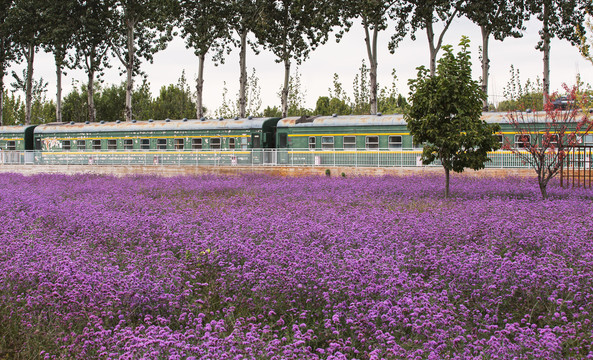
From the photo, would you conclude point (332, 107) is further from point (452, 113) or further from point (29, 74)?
point (452, 113)

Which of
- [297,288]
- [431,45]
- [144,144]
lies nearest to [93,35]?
[144,144]

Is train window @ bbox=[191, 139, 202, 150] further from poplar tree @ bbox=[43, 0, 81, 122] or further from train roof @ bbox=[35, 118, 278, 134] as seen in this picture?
poplar tree @ bbox=[43, 0, 81, 122]

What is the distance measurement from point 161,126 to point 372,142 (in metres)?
14.3

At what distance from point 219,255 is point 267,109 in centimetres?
6501

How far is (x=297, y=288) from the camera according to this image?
276 inches

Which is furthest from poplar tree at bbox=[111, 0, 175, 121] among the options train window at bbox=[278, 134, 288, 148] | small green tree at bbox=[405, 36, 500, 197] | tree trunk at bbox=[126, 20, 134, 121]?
small green tree at bbox=[405, 36, 500, 197]

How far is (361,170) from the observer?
30.3 m

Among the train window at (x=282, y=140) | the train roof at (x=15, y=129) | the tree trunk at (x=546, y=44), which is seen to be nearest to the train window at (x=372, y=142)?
the train window at (x=282, y=140)

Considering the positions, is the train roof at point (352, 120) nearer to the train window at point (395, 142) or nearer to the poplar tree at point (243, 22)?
the train window at point (395, 142)

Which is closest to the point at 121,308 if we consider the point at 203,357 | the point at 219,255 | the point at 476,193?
the point at 219,255

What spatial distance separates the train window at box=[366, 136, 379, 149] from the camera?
3180 centimetres

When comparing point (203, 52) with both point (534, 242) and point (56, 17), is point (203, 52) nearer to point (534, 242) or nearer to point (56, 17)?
point (56, 17)

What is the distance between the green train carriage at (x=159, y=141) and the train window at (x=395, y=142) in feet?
24.6

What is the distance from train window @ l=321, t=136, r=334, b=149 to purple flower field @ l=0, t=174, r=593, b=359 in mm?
20467
